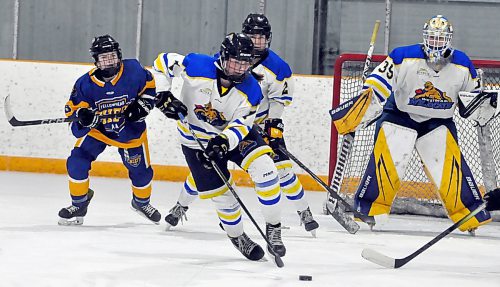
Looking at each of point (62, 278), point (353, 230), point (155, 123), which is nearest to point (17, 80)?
point (155, 123)

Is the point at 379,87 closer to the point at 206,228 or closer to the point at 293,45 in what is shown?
the point at 206,228

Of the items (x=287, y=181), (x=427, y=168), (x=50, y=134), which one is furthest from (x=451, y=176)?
(x=50, y=134)

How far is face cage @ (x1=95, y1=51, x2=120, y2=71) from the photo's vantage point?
16.7 feet

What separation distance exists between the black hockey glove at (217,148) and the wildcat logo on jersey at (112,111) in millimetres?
1195

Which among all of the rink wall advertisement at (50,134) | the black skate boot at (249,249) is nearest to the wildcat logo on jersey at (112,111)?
the black skate boot at (249,249)

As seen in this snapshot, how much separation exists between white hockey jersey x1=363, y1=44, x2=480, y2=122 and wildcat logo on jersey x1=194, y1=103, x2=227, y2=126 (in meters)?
1.24

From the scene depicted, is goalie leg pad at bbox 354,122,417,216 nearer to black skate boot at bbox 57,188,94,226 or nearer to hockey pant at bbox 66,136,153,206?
hockey pant at bbox 66,136,153,206

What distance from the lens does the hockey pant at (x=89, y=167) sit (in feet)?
17.0

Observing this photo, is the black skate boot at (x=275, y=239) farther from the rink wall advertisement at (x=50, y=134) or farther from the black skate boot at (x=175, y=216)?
the rink wall advertisement at (x=50, y=134)

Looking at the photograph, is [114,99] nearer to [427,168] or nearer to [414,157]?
[427,168]

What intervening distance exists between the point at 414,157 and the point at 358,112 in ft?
4.82

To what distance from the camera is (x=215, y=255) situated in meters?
4.38

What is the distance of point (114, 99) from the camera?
5.17 m

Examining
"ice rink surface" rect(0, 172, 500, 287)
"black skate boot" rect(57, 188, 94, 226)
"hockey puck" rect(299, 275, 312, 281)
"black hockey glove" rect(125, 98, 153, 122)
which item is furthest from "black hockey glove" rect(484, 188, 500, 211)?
"black skate boot" rect(57, 188, 94, 226)
